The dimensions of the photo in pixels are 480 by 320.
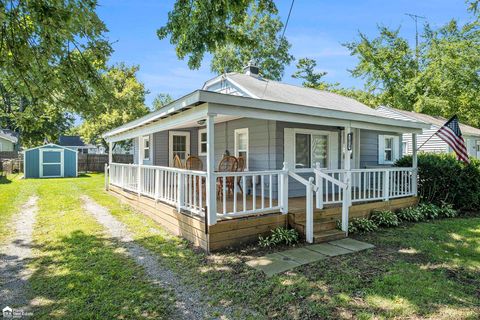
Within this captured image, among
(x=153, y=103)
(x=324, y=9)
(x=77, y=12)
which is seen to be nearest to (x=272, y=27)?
(x=153, y=103)

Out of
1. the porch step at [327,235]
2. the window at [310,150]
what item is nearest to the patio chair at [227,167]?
the window at [310,150]

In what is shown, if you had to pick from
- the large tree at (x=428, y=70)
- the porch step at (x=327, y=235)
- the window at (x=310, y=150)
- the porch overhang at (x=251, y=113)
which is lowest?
the porch step at (x=327, y=235)

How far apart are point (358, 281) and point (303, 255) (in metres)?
1.11

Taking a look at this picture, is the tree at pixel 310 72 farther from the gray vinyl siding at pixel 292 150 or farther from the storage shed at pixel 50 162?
the gray vinyl siding at pixel 292 150

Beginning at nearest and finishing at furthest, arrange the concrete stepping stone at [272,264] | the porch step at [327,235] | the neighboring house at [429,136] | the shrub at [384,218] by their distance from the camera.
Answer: the concrete stepping stone at [272,264] → the porch step at [327,235] → the shrub at [384,218] → the neighboring house at [429,136]

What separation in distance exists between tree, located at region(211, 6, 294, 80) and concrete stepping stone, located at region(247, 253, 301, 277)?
22.7 metres

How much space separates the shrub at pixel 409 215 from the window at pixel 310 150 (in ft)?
7.56

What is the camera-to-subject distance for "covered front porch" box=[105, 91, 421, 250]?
204 inches

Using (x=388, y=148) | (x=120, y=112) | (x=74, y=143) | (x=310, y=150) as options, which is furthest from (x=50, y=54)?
(x=74, y=143)

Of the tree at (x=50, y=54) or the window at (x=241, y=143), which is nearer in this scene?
the tree at (x=50, y=54)

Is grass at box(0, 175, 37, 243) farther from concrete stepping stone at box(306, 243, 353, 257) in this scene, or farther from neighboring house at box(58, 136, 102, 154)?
neighboring house at box(58, 136, 102, 154)

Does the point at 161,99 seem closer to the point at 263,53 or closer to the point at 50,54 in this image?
the point at 263,53

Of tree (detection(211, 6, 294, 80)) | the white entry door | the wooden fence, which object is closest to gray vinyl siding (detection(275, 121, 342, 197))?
the white entry door

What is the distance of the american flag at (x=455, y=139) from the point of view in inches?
305
